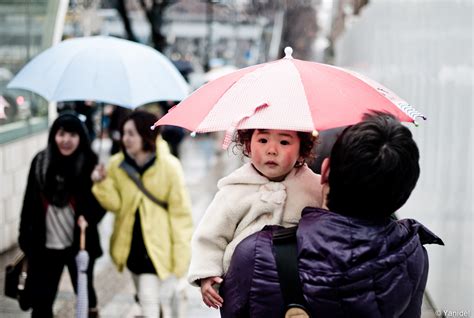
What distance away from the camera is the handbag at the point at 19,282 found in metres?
A: 5.24

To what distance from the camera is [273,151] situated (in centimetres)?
270

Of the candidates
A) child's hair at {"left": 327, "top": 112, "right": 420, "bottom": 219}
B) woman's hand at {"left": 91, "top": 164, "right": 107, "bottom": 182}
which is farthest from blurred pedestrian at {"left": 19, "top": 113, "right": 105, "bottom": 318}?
child's hair at {"left": 327, "top": 112, "right": 420, "bottom": 219}

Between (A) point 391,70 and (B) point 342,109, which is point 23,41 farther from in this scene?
(B) point 342,109

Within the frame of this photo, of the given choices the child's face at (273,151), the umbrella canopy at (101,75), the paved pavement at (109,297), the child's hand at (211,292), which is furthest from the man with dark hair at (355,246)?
the umbrella canopy at (101,75)

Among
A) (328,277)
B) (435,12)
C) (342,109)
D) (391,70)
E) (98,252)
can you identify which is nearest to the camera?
(328,277)

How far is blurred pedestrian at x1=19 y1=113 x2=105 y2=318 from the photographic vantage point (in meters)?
5.16

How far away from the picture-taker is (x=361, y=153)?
7.29 ft

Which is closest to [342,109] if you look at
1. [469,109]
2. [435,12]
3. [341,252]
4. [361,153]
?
[361,153]

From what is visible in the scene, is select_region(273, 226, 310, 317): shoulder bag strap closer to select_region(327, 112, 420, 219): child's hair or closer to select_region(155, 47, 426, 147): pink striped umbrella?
select_region(327, 112, 420, 219): child's hair

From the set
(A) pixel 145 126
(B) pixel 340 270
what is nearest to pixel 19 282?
(A) pixel 145 126

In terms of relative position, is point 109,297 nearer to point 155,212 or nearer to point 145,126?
point 155,212

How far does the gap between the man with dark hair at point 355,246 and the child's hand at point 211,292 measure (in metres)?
0.27

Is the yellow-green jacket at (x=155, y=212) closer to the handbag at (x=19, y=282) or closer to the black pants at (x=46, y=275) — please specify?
the black pants at (x=46, y=275)

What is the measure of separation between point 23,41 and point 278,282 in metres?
8.00
